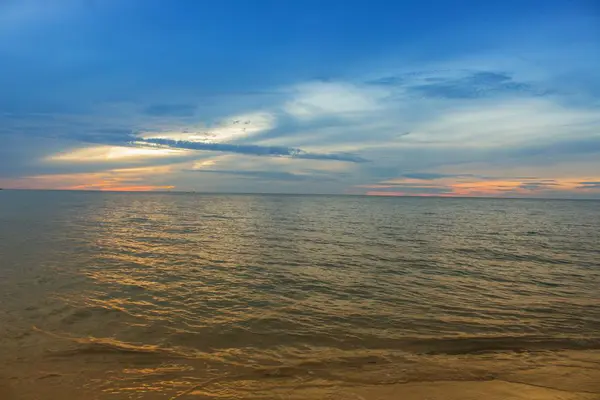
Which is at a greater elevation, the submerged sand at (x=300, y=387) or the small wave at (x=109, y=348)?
the submerged sand at (x=300, y=387)

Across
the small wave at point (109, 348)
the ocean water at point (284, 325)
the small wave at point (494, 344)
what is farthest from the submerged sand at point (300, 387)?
the small wave at point (494, 344)

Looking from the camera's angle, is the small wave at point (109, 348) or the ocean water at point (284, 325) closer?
the ocean water at point (284, 325)

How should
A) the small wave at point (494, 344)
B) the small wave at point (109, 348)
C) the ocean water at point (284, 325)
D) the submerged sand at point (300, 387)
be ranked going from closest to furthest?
the submerged sand at point (300, 387) → the ocean water at point (284, 325) → the small wave at point (109, 348) → the small wave at point (494, 344)

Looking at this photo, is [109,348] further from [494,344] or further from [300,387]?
[494,344]

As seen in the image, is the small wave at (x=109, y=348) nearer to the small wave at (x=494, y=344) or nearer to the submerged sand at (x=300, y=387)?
the submerged sand at (x=300, y=387)

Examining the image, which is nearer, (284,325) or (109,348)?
(109,348)

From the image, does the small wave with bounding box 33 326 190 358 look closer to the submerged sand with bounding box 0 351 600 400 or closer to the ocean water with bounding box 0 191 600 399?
the ocean water with bounding box 0 191 600 399

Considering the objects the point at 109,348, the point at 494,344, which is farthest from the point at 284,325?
the point at 494,344

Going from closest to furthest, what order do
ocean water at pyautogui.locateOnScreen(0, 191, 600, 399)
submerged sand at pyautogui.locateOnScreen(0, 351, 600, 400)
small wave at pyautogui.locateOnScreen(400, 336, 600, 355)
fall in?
submerged sand at pyautogui.locateOnScreen(0, 351, 600, 400) < ocean water at pyautogui.locateOnScreen(0, 191, 600, 399) < small wave at pyautogui.locateOnScreen(400, 336, 600, 355)

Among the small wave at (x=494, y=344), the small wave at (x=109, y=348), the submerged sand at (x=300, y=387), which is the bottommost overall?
the small wave at (x=494, y=344)

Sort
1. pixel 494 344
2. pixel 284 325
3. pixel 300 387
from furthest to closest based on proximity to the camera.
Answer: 1. pixel 284 325
2. pixel 494 344
3. pixel 300 387

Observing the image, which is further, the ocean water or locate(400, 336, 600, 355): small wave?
locate(400, 336, 600, 355): small wave

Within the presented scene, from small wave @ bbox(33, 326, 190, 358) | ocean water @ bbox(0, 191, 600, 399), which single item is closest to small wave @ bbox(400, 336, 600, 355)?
ocean water @ bbox(0, 191, 600, 399)

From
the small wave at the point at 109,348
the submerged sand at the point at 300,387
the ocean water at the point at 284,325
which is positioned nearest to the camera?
the submerged sand at the point at 300,387
